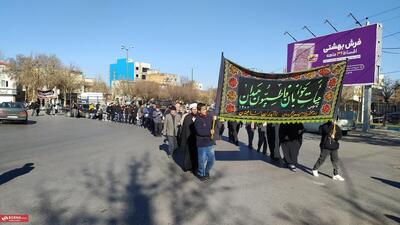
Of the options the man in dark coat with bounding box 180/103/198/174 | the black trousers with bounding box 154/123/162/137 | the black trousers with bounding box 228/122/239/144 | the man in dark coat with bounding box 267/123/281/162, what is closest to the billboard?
the black trousers with bounding box 228/122/239/144

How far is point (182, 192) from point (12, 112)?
20.5 metres

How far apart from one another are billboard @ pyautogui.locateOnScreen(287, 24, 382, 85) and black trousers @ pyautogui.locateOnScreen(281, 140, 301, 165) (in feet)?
60.1

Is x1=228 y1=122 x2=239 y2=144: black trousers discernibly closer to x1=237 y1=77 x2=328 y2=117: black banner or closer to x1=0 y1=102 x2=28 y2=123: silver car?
x1=237 y1=77 x2=328 y2=117: black banner

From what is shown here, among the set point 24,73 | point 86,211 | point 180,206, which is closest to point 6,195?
point 86,211

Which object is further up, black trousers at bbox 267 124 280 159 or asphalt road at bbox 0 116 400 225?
black trousers at bbox 267 124 280 159

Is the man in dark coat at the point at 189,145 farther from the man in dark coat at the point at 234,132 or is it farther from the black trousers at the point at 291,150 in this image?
the man in dark coat at the point at 234,132

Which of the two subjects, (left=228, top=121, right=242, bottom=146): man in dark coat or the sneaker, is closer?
the sneaker

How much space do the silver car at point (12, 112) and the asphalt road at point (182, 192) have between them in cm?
1399

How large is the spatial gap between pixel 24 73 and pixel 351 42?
53.6 m

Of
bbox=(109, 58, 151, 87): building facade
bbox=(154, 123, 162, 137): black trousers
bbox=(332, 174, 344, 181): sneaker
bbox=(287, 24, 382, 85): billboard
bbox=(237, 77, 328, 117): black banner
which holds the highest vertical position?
bbox=(109, 58, 151, 87): building facade

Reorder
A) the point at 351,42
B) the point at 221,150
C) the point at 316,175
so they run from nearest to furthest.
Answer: the point at 316,175 → the point at 221,150 → the point at 351,42

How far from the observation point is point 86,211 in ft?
18.3

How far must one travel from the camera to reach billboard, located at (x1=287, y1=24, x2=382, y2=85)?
26.4m

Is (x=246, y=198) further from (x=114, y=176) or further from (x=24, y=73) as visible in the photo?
(x=24, y=73)
